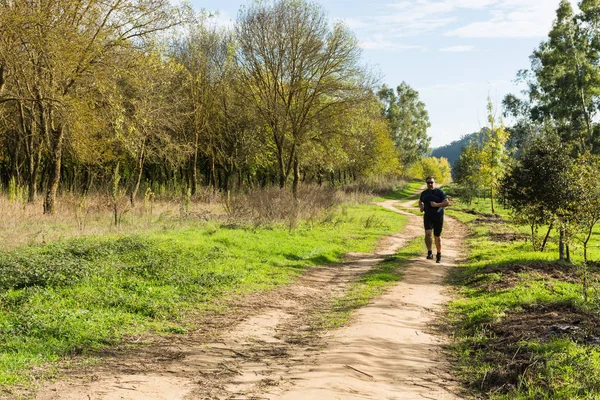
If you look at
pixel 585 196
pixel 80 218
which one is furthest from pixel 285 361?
pixel 80 218

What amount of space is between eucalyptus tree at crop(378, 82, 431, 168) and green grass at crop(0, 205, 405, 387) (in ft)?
238

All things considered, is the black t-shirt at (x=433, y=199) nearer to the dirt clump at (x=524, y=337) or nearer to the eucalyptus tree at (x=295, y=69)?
the dirt clump at (x=524, y=337)

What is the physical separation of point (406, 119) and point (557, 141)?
7345cm

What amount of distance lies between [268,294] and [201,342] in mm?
3365

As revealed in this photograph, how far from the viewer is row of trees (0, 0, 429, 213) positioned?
16.3m

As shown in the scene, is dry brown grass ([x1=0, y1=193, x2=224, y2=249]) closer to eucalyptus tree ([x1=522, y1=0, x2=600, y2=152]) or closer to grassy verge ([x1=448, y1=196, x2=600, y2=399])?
grassy verge ([x1=448, y1=196, x2=600, y2=399])

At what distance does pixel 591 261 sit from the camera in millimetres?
13789

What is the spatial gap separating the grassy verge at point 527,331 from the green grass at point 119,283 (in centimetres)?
417

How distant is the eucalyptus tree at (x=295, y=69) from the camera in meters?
27.8

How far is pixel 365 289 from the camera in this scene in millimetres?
10664

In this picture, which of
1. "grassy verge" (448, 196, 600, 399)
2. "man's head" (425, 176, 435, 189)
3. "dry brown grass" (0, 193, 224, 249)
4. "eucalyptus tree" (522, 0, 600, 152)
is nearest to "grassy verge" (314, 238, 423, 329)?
"grassy verge" (448, 196, 600, 399)

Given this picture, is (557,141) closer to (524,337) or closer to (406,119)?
(524,337)

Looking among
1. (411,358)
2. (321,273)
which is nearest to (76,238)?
(321,273)

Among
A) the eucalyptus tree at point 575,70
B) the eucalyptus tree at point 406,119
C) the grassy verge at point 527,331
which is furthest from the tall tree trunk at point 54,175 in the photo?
the eucalyptus tree at point 406,119
